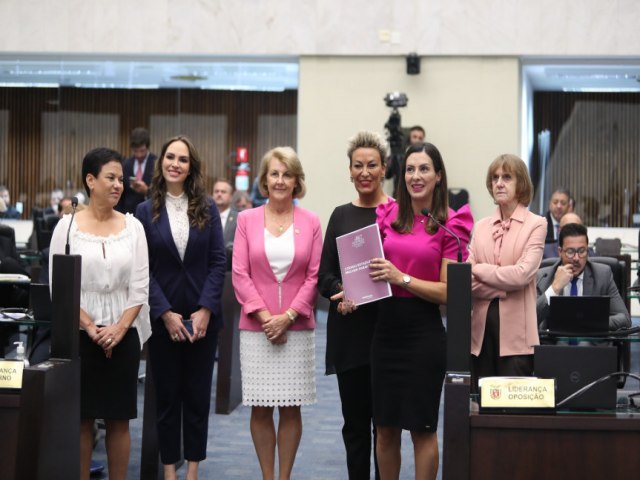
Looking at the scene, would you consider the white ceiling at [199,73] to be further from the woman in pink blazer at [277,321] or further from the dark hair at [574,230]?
the woman in pink blazer at [277,321]

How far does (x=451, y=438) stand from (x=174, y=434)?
163 centimetres

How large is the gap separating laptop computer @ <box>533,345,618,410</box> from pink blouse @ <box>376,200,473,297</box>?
63 cm

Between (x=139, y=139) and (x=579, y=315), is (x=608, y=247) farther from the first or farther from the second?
(x=579, y=315)

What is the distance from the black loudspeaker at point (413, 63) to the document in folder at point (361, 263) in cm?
764

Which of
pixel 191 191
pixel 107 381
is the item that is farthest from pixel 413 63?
pixel 107 381

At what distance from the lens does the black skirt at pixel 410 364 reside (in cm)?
342

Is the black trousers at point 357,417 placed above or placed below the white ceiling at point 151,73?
below

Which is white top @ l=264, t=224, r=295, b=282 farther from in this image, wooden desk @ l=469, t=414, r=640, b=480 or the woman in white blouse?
wooden desk @ l=469, t=414, r=640, b=480

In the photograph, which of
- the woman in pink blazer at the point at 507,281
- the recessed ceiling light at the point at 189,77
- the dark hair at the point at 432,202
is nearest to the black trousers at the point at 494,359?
the woman in pink blazer at the point at 507,281

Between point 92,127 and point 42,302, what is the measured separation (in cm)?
881

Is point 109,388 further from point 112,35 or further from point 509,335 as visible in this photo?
point 112,35

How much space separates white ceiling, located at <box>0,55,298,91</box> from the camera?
11.6m

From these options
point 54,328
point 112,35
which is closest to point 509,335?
point 54,328

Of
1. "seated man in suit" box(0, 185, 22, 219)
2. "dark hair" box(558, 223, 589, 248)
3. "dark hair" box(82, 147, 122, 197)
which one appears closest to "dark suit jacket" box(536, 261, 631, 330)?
"dark hair" box(558, 223, 589, 248)
